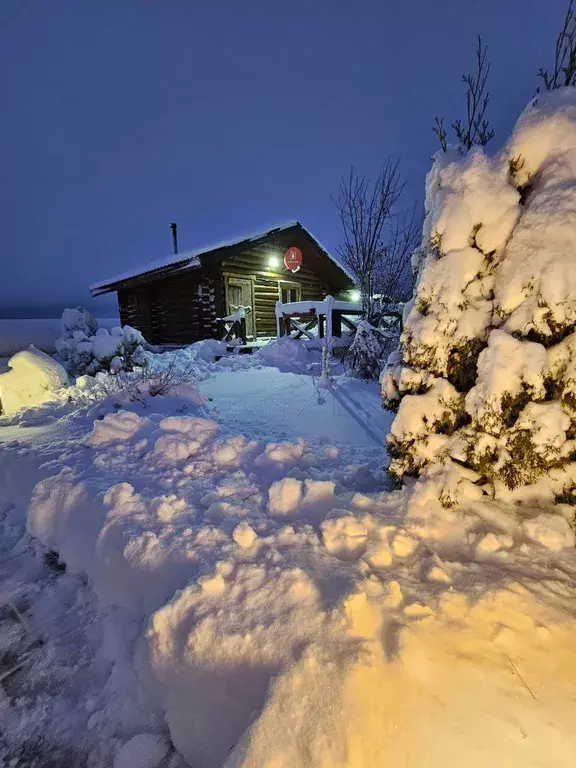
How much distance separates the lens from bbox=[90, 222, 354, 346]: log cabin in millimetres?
11883

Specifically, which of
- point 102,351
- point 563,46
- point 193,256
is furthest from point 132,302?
point 563,46

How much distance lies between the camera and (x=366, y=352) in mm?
5961

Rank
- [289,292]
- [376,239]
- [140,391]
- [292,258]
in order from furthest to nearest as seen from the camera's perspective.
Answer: [289,292] → [292,258] → [376,239] → [140,391]

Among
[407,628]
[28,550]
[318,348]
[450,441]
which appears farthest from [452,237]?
[318,348]

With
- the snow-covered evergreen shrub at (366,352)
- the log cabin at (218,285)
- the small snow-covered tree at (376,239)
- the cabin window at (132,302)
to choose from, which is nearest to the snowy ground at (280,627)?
the snow-covered evergreen shrub at (366,352)

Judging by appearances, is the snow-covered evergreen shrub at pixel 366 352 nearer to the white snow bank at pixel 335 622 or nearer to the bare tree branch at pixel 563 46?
the bare tree branch at pixel 563 46

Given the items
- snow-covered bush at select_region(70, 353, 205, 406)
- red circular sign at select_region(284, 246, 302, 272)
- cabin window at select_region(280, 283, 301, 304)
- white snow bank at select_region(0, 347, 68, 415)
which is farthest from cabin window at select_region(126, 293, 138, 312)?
snow-covered bush at select_region(70, 353, 205, 406)

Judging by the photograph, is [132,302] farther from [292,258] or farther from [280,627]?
[280,627]

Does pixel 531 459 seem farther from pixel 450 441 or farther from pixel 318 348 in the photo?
pixel 318 348

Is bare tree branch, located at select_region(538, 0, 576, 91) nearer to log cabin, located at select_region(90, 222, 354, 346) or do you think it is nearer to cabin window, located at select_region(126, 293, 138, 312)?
log cabin, located at select_region(90, 222, 354, 346)

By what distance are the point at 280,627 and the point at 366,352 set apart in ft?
16.4

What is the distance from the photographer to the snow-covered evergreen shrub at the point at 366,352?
591 centimetres

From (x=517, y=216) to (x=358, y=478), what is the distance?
81.0 inches

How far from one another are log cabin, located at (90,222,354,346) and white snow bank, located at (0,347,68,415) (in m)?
5.51
